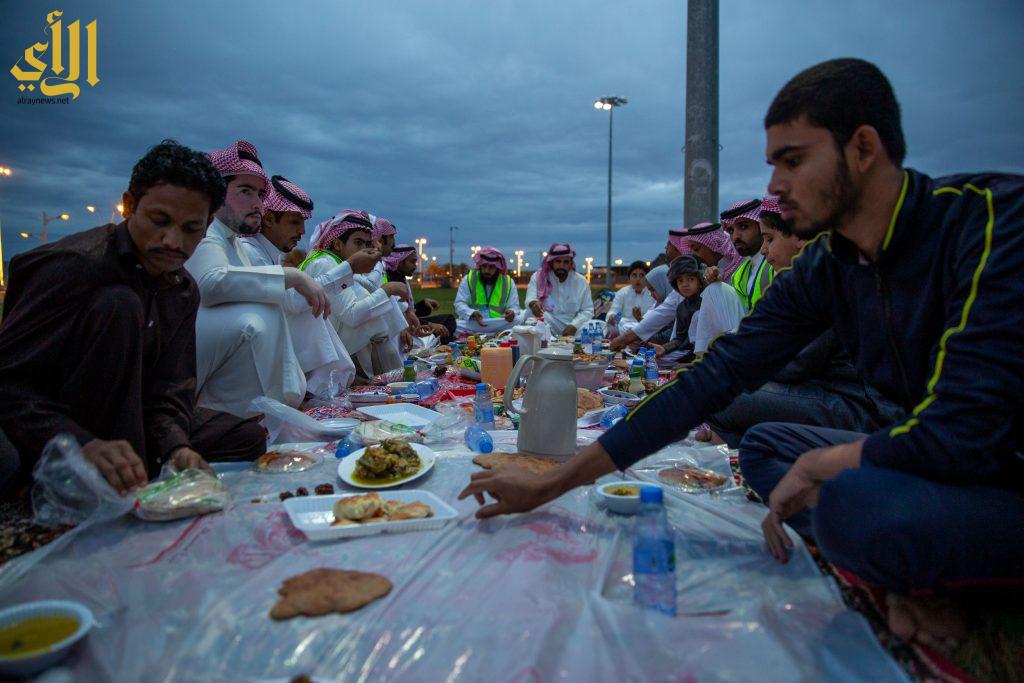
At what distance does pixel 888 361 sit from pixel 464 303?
25.9 ft

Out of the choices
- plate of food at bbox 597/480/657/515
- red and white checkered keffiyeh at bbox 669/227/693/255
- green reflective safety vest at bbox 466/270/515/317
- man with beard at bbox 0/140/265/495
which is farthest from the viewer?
green reflective safety vest at bbox 466/270/515/317

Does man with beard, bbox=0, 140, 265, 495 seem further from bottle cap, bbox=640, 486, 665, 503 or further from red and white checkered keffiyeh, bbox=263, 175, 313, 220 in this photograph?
red and white checkered keffiyeh, bbox=263, 175, 313, 220

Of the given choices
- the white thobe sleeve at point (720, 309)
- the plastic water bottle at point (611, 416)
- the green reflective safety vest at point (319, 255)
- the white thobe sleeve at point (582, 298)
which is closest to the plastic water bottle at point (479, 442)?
the plastic water bottle at point (611, 416)

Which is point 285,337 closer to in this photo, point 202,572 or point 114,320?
point 114,320

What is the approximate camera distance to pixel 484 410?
10.4 ft

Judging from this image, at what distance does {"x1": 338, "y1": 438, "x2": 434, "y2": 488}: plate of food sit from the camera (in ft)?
7.09

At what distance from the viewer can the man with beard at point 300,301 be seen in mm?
4492

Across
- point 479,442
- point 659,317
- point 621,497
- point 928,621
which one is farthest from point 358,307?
point 928,621

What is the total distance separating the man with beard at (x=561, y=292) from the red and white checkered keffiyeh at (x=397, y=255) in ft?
6.83

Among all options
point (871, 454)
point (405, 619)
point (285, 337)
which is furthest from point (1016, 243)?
point (285, 337)

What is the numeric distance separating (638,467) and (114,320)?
7.13ft

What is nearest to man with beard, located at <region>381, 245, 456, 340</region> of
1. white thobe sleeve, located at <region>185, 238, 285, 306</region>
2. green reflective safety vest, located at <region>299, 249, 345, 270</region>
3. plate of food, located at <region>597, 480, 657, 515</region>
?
green reflective safety vest, located at <region>299, 249, 345, 270</region>

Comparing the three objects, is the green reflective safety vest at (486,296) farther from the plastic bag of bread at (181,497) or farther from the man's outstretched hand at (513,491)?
the man's outstretched hand at (513,491)

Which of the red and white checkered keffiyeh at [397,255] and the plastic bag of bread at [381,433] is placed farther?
the red and white checkered keffiyeh at [397,255]
